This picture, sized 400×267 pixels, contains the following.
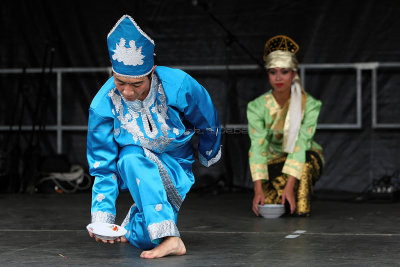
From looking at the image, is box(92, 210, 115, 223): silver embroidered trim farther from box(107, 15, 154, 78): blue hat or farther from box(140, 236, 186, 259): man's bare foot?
box(107, 15, 154, 78): blue hat

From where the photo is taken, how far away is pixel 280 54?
4234 mm

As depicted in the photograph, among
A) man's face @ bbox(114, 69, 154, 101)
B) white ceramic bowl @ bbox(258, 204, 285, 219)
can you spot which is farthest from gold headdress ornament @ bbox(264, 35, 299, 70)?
man's face @ bbox(114, 69, 154, 101)

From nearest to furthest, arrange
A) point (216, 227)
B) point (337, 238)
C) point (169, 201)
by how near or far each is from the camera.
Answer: point (169, 201) → point (337, 238) → point (216, 227)

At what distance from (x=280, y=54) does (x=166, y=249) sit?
1.81 metres

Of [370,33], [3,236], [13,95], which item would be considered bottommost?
[3,236]

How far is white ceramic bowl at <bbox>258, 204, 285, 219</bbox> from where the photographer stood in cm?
407

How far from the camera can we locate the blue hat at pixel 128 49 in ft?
8.76

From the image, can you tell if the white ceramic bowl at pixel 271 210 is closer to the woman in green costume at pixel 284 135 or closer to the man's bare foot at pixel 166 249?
the woman in green costume at pixel 284 135

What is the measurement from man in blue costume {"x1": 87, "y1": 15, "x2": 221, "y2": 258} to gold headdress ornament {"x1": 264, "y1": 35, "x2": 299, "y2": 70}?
1.31 m

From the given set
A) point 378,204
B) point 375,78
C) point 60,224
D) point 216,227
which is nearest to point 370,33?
point 375,78

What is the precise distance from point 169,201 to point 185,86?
0.48 metres

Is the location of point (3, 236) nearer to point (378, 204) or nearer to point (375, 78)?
point (378, 204)

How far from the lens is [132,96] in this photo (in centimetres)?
271

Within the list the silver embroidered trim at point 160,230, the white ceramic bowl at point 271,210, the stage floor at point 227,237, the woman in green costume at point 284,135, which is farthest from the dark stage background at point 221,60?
the silver embroidered trim at point 160,230
